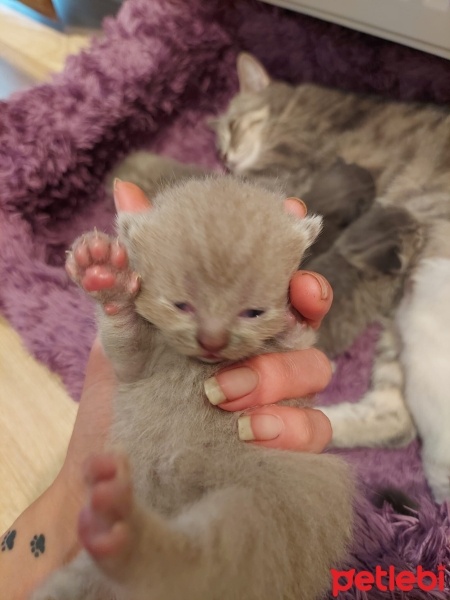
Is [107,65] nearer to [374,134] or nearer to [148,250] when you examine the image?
[374,134]

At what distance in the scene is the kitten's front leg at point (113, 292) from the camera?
0.68 metres

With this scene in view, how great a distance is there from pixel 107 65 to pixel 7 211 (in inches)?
21.4

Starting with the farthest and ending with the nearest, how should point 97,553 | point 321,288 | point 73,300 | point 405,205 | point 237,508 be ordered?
point 405,205, point 73,300, point 321,288, point 237,508, point 97,553

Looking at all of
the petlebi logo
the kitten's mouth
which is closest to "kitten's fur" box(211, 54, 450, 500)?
the petlebi logo

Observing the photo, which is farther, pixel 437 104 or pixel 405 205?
pixel 437 104

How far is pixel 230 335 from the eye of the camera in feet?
2.34

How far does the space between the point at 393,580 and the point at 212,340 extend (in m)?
0.66

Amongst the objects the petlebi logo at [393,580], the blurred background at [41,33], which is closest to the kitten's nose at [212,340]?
the petlebi logo at [393,580]

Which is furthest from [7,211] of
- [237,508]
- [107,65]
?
[237,508]

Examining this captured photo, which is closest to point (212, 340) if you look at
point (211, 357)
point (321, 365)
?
point (211, 357)

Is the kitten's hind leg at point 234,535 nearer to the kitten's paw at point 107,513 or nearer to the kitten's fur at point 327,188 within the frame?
the kitten's paw at point 107,513

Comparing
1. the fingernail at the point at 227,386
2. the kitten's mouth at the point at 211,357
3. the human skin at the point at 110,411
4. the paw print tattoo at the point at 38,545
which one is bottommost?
the paw print tattoo at the point at 38,545

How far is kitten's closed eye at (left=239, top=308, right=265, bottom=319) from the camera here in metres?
0.73

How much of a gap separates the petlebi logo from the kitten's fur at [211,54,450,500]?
0.21 m
